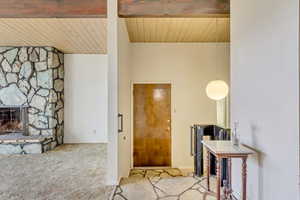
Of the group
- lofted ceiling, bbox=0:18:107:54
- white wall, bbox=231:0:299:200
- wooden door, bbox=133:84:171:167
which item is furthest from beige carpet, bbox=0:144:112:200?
lofted ceiling, bbox=0:18:107:54

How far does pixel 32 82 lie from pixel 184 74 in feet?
13.9

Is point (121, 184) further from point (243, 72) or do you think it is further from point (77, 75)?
point (77, 75)

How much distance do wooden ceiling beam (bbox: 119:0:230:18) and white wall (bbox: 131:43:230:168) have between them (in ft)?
7.97

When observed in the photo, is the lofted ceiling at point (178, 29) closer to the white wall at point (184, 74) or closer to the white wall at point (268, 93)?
the white wall at point (184, 74)

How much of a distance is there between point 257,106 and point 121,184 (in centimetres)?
236

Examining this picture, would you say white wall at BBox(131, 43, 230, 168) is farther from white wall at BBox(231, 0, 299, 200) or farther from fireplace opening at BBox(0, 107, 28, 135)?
fireplace opening at BBox(0, 107, 28, 135)

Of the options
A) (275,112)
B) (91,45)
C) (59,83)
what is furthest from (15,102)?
(275,112)

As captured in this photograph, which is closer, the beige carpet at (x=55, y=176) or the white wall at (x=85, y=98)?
the beige carpet at (x=55, y=176)

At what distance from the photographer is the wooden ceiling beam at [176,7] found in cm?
366

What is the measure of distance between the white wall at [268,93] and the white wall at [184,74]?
3.08 m

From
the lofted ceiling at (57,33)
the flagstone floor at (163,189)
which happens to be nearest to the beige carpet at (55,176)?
the flagstone floor at (163,189)

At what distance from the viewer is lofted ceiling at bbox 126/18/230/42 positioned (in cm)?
461

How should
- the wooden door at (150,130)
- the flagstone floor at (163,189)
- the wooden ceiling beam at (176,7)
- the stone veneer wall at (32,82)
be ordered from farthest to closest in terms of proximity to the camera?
1. the stone veneer wall at (32,82)
2. the wooden door at (150,130)
3. the wooden ceiling beam at (176,7)
4. the flagstone floor at (163,189)

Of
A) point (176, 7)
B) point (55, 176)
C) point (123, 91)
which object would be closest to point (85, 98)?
point (123, 91)
